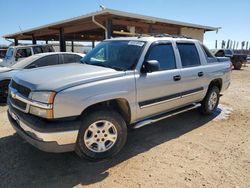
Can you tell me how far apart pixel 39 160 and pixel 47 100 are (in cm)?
113

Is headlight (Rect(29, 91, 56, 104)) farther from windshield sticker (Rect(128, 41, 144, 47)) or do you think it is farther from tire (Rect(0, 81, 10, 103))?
tire (Rect(0, 81, 10, 103))

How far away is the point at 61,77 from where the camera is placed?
10.4 feet

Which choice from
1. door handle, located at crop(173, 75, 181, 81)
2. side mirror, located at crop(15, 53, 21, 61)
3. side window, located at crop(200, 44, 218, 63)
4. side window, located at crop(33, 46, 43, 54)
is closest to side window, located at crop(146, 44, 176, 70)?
door handle, located at crop(173, 75, 181, 81)

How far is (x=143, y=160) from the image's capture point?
3.52 m

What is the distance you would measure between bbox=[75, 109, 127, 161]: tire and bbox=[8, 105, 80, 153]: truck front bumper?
17 centimetres

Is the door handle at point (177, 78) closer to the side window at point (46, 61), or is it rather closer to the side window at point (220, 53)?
the side window at point (46, 61)

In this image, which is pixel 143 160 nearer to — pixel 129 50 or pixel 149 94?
pixel 149 94

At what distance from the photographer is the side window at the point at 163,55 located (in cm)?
410

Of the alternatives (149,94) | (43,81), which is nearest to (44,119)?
(43,81)

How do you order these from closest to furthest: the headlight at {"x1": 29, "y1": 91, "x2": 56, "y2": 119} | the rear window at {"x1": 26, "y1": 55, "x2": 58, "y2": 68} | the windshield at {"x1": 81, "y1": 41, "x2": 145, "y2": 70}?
the headlight at {"x1": 29, "y1": 91, "x2": 56, "y2": 119} → the windshield at {"x1": 81, "y1": 41, "x2": 145, "y2": 70} → the rear window at {"x1": 26, "y1": 55, "x2": 58, "y2": 68}

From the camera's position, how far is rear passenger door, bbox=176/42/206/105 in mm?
4645

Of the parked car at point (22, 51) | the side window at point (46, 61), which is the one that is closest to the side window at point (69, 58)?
the side window at point (46, 61)

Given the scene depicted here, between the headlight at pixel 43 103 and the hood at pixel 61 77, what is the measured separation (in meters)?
0.08

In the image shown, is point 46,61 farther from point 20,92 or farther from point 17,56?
point 20,92
